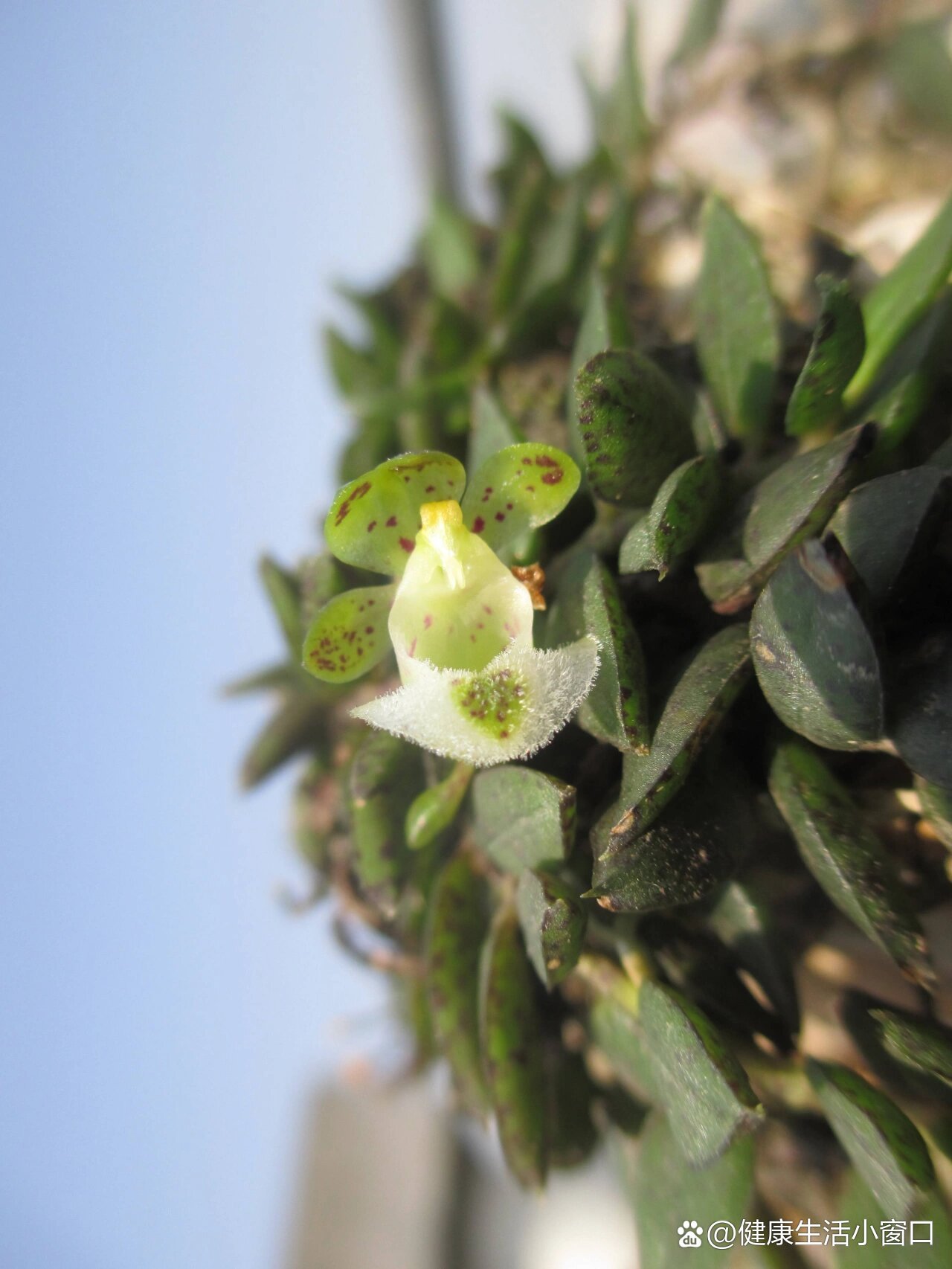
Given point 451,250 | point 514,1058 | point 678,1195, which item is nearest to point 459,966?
point 514,1058

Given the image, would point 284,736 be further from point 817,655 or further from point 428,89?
point 428,89

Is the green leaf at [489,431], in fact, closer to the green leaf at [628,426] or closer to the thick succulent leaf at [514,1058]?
the green leaf at [628,426]

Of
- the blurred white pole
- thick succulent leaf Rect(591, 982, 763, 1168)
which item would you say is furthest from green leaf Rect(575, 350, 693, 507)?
the blurred white pole

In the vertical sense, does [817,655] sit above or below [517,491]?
below

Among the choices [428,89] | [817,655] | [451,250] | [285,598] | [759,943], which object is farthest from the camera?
[428,89]

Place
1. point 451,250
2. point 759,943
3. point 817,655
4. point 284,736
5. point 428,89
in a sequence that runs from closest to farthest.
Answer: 1. point 817,655
2. point 759,943
3. point 284,736
4. point 451,250
5. point 428,89

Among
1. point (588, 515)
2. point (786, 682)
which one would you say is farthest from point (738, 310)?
point (786, 682)

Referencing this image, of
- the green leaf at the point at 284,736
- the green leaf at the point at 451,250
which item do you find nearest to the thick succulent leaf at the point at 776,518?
the green leaf at the point at 284,736

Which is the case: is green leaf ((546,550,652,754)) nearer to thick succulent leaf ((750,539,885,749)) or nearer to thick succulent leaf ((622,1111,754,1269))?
thick succulent leaf ((750,539,885,749))
